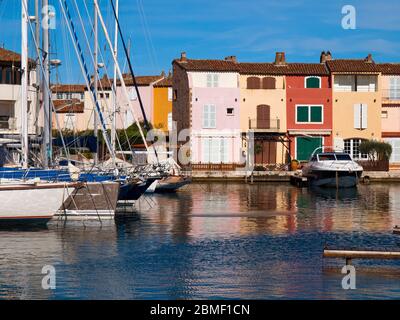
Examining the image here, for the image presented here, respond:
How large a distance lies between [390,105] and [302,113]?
28.4 feet

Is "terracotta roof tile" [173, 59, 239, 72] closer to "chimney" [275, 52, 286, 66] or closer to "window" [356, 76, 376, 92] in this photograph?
"chimney" [275, 52, 286, 66]

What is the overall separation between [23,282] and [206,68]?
58.0 metres

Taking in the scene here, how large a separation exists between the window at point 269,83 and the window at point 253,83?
1.54 feet

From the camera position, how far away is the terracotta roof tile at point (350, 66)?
261 feet

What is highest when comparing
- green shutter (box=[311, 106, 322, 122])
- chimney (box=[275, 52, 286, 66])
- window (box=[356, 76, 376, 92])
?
chimney (box=[275, 52, 286, 66])

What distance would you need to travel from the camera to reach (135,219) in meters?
38.9

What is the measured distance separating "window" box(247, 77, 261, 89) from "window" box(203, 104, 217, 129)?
4037 millimetres

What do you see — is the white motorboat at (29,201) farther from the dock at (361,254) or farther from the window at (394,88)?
the window at (394,88)

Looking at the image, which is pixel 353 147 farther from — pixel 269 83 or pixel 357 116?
pixel 269 83

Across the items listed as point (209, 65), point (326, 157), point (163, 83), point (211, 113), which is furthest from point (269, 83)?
point (163, 83)

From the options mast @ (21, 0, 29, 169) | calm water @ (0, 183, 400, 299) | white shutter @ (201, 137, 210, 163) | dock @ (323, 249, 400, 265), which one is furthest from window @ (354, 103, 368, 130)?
dock @ (323, 249, 400, 265)

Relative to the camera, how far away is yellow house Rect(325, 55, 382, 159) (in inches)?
3155

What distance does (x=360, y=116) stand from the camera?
80375 mm

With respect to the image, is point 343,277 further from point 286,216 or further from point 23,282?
point 286,216
